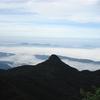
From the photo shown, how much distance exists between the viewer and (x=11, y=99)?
161000 millimetres

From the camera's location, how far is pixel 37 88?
19500 centimetres

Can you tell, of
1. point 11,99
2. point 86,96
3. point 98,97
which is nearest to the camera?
point 98,97

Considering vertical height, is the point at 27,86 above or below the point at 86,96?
below

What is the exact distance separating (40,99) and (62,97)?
22651 millimetres

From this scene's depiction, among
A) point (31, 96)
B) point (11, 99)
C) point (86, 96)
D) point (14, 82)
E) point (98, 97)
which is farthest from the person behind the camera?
point (14, 82)

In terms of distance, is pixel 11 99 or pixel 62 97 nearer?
pixel 11 99

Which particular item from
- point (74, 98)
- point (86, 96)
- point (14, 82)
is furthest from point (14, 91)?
point (86, 96)

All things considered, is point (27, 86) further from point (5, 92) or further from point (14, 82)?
point (5, 92)

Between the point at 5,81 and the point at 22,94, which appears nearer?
the point at 22,94

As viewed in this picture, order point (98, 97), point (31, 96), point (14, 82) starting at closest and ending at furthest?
point (98, 97), point (31, 96), point (14, 82)

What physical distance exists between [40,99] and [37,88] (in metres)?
17.2

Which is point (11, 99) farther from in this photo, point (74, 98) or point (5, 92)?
point (74, 98)

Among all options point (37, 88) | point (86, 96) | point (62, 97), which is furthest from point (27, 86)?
point (86, 96)

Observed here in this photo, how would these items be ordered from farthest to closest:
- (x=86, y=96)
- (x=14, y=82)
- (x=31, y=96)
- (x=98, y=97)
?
(x=14, y=82) < (x=31, y=96) < (x=86, y=96) < (x=98, y=97)
